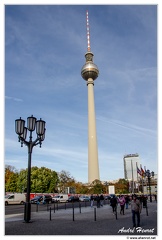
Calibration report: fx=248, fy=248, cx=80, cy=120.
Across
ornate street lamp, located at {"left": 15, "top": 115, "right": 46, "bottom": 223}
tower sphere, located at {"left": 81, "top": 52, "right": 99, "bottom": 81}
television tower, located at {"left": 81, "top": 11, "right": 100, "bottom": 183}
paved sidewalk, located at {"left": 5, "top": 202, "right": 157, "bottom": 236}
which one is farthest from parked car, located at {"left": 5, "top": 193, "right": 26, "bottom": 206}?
tower sphere, located at {"left": 81, "top": 52, "right": 99, "bottom": 81}

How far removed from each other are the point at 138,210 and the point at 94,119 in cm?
8552

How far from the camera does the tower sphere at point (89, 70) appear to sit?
105 m

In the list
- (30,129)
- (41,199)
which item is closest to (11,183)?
(41,199)

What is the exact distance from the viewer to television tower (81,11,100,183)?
92.8 m

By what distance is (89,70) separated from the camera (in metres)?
105

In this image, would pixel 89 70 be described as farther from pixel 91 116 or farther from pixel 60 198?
pixel 60 198

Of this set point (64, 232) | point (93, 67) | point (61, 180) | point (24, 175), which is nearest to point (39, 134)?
point (64, 232)

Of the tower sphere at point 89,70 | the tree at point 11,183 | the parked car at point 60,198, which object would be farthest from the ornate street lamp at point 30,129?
the tower sphere at point 89,70

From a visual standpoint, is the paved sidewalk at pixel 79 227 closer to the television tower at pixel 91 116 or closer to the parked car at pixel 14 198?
the parked car at pixel 14 198

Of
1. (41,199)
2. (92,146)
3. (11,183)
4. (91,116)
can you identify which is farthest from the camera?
(91,116)

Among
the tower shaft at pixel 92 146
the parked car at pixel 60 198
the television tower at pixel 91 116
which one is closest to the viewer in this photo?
the parked car at pixel 60 198

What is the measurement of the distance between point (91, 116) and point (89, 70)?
20.7 meters

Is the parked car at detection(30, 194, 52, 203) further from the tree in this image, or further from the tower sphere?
the tower sphere

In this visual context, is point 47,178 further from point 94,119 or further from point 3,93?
point 3,93
